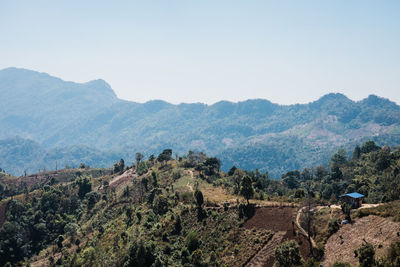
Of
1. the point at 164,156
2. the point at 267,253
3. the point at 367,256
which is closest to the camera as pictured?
the point at 367,256

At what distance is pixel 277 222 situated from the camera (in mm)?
76438

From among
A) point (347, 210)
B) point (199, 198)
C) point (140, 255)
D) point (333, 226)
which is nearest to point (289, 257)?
point (333, 226)

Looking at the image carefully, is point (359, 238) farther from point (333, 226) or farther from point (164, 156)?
point (164, 156)

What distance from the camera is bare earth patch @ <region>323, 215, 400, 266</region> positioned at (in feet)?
172

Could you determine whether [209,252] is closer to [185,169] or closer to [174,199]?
[174,199]

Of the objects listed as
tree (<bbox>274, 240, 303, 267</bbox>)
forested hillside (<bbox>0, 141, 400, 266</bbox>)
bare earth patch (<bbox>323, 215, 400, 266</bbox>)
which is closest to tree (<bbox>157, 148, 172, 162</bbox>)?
forested hillside (<bbox>0, 141, 400, 266</bbox>)

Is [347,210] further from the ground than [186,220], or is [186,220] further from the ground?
[347,210]

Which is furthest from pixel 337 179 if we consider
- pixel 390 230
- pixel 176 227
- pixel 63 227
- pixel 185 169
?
pixel 63 227

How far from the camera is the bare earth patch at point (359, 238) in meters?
52.3

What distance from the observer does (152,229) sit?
9588 cm

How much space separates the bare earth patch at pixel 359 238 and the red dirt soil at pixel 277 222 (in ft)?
17.8

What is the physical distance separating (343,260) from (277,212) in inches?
1100

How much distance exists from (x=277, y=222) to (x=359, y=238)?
2209cm

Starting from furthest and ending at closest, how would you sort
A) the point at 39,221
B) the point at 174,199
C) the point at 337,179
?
the point at 337,179
the point at 39,221
the point at 174,199
